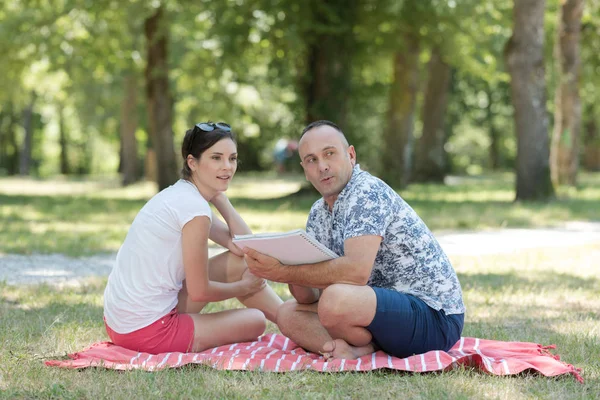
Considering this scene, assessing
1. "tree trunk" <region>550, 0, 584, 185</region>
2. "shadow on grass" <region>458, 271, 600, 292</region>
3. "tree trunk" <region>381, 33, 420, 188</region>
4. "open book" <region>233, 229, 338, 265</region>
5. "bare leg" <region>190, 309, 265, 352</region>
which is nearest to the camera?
"open book" <region>233, 229, 338, 265</region>

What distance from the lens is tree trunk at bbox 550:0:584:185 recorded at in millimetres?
21828

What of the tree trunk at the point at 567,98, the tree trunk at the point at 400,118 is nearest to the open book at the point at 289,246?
the tree trunk at the point at 400,118

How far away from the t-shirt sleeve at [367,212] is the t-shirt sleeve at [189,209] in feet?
2.93

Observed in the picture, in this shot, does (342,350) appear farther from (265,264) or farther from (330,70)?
(330,70)

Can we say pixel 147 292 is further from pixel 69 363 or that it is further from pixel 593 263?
pixel 593 263

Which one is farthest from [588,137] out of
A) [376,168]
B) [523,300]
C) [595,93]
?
[523,300]

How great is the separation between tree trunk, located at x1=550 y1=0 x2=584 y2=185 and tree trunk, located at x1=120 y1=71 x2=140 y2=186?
14.2m

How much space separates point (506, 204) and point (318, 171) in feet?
45.3

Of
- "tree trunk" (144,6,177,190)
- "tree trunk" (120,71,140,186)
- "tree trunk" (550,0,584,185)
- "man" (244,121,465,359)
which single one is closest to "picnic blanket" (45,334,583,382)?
"man" (244,121,465,359)

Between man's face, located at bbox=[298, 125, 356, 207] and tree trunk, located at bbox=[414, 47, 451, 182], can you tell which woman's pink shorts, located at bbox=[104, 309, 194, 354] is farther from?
tree trunk, located at bbox=[414, 47, 451, 182]

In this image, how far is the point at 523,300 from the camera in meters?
7.73

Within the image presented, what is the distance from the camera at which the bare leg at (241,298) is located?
223 inches

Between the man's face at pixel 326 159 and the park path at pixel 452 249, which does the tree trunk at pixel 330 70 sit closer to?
the park path at pixel 452 249

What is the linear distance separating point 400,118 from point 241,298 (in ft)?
56.8
